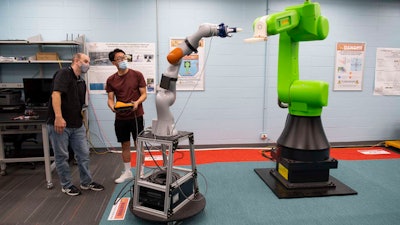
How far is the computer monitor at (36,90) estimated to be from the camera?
3671 millimetres

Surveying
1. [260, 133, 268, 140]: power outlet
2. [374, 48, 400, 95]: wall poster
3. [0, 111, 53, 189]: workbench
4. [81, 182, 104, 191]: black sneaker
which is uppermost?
[374, 48, 400, 95]: wall poster

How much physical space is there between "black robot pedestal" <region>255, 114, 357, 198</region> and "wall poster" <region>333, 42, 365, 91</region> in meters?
2.10

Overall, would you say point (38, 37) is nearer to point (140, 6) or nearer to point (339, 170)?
point (140, 6)

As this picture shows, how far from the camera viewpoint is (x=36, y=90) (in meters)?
3.70

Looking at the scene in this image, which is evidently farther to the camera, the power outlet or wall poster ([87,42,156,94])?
the power outlet

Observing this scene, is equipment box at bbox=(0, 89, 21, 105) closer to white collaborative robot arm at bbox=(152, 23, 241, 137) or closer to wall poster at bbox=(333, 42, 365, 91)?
white collaborative robot arm at bbox=(152, 23, 241, 137)

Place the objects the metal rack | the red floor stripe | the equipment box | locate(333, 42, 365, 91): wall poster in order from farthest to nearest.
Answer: locate(333, 42, 365, 91): wall poster → the red floor stripe → the equipment box → the metal rack

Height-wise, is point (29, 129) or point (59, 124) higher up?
point (59, 124)

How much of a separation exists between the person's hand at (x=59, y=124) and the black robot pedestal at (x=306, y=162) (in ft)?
7.09

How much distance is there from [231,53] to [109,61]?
1.87m

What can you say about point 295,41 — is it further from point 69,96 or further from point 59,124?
point 59,124

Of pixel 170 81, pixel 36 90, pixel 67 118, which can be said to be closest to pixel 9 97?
pixel 36 90

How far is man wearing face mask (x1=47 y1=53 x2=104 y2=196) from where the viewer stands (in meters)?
2.48

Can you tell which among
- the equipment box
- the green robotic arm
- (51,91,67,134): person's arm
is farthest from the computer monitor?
the green robotic arm
